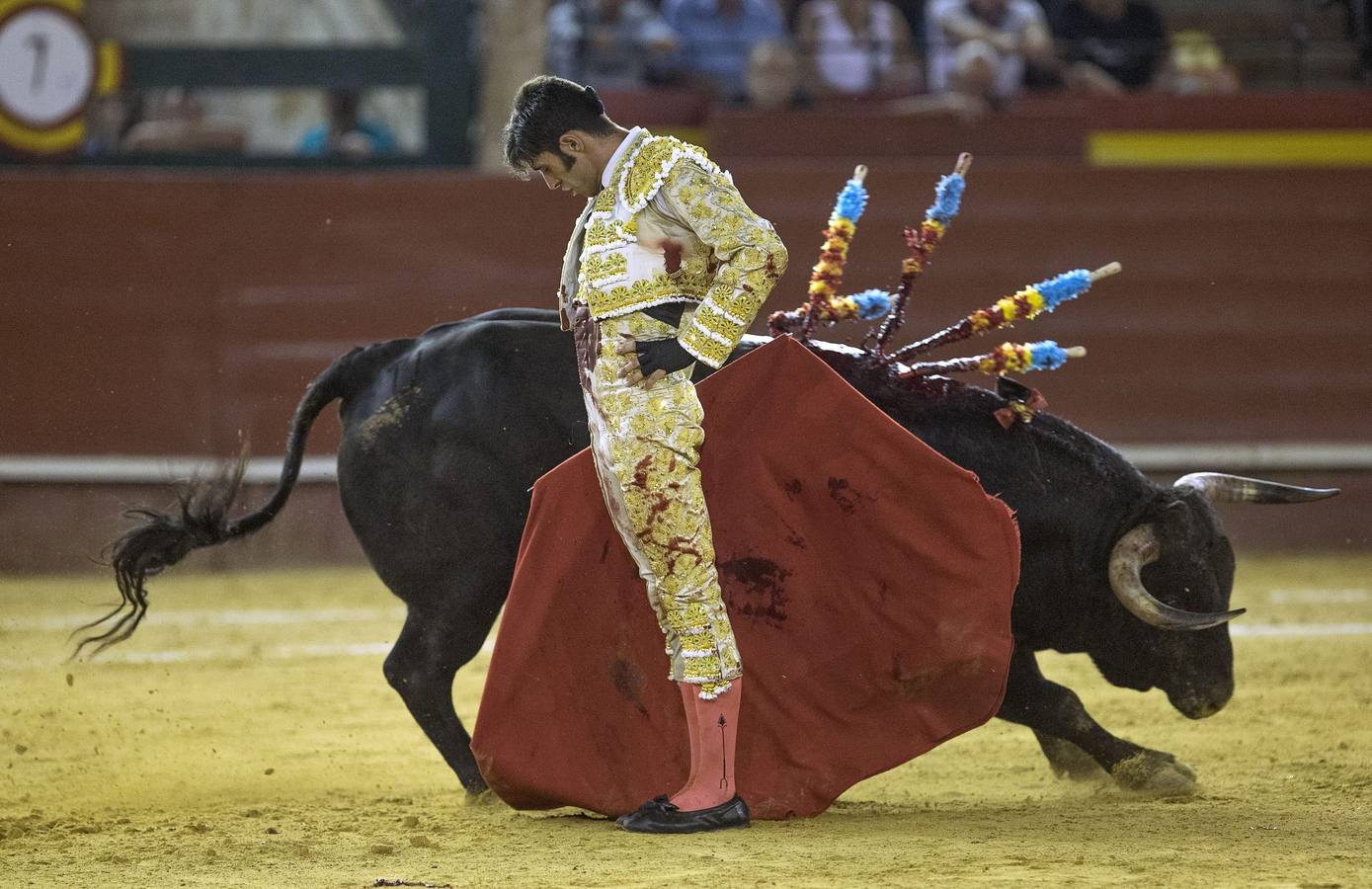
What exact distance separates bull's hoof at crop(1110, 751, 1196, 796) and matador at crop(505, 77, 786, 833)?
3.04ft

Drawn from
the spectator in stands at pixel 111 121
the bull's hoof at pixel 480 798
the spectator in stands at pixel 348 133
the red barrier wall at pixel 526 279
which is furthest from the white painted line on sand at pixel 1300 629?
the spectator in stands at pixel 111 121

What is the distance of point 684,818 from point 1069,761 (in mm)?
1104

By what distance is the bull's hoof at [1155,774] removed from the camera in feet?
12.3

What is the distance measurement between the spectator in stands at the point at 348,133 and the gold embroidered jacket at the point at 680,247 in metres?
5.07

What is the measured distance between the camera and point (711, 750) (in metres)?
3.30

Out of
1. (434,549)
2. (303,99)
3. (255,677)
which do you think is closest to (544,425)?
(434,549)

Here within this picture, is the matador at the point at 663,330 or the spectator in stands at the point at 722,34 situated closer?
the matador at the point at 663,330

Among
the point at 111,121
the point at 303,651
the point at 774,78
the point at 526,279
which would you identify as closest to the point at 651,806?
the point at 303,651

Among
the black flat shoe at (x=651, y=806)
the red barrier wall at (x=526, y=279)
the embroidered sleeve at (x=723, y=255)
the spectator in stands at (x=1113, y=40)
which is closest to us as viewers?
the embroidered sleeve at (x=723, y=255)

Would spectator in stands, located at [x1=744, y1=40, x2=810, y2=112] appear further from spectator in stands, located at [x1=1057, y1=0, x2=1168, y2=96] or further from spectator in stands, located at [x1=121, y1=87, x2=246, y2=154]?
spectator in stands, located at [x1=121, y1=87, x2=246, y2=154]

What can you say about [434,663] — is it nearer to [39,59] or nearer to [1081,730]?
[1081,730]

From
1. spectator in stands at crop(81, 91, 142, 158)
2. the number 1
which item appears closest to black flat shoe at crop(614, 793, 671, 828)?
spectator in stands at crop(81, 91, 142, 158)

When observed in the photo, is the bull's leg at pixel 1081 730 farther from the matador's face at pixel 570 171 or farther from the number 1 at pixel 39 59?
the number 1 at pixel 39 59

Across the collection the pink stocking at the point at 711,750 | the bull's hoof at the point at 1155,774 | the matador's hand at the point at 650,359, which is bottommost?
the bull's hoof at the point at 1155,774
